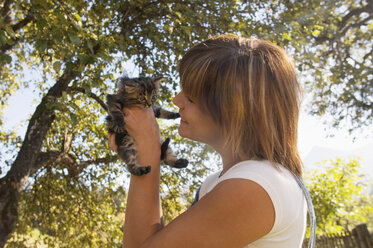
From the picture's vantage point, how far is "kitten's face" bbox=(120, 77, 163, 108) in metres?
3.13

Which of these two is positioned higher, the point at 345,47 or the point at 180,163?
the point at 345,47

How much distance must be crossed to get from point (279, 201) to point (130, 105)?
75.8 inches

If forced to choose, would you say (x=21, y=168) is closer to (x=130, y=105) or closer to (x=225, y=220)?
(x=130, y=105)

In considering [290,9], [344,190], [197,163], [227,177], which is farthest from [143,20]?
[344,190]

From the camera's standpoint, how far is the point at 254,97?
1268mm

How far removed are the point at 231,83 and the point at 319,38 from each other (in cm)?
1137

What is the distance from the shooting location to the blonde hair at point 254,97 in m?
1.27

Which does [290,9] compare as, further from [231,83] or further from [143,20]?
[231,83]

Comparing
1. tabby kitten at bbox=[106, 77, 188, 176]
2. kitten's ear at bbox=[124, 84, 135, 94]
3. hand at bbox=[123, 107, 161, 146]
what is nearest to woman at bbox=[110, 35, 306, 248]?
hand at bbox=[123, 107, 161, 146]

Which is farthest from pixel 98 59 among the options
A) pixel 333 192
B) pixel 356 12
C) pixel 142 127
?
pixel 356 12

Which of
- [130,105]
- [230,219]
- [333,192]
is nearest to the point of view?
[230,219]

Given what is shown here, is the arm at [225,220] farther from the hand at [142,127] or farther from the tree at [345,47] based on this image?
the tree at [345,47]

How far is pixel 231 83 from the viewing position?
4.24 ft

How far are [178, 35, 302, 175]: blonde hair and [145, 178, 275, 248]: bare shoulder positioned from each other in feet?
0.78
